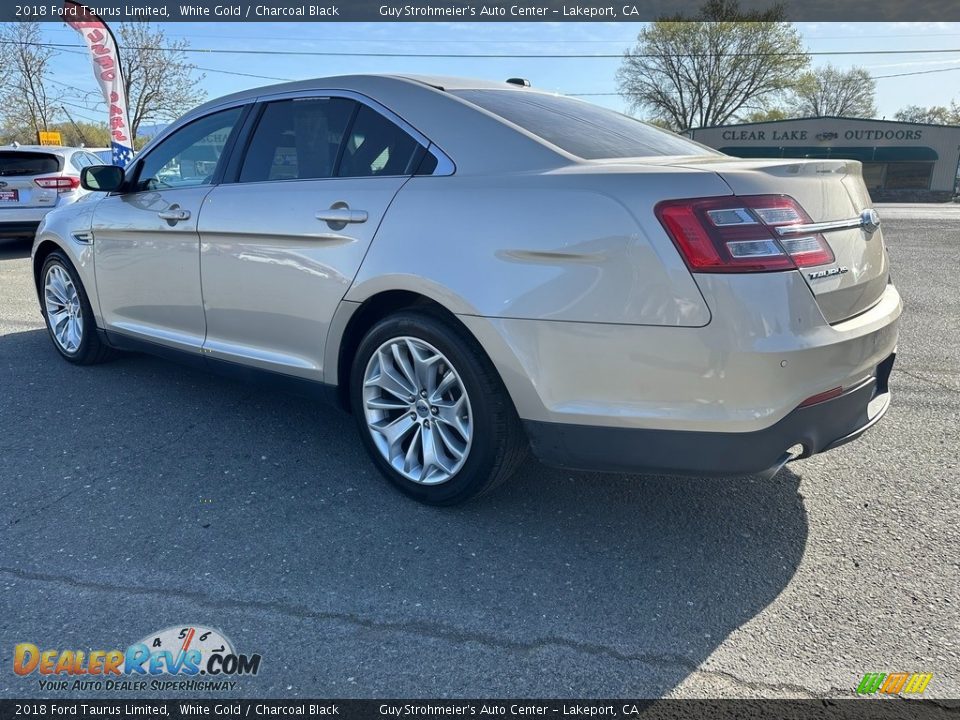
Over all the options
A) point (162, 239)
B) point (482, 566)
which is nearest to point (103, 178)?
point (162, 239)

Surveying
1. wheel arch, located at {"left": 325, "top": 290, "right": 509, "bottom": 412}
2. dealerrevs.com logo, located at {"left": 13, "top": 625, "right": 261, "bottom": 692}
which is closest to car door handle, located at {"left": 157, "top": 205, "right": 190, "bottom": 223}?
wheel arch, located at {"left": 325, "top": 290, "right": 509, "bottom": 412}

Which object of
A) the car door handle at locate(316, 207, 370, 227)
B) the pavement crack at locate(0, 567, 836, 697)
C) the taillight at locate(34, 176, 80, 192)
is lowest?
the pavement crack at locate(0, 567, 836, 697)

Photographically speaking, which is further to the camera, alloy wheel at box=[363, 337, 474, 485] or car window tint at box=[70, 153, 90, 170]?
car window tint at box=[70, 153, 90, 170]

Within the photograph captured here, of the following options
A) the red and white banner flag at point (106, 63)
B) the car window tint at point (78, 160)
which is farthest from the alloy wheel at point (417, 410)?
the red and white banner flag at point (106, 63)

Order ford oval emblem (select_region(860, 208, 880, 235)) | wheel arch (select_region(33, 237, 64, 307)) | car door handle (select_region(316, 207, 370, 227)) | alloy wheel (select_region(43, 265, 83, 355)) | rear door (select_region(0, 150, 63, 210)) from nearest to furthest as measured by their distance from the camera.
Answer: ford oval emblem (select_region(860, 208, 880, 235))
car door handle (select_region(316, 207, 370, 227))
alloy wheel (select_region(43, 265, 83, 355))
wheel arch (select_region(33, 237, 64, 307))
rear door (select_region(0, 150, 63, 210))

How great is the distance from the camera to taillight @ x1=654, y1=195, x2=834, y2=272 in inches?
85.4

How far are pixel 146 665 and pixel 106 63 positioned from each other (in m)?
15.6

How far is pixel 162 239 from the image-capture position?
388 centimetres

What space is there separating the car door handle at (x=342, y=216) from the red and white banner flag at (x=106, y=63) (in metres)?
12.9

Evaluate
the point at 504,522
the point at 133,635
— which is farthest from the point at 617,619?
→ the point at 133,635

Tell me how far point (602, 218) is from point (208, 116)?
8.74 ft

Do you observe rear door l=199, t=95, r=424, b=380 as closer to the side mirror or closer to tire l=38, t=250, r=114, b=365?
the side mirror

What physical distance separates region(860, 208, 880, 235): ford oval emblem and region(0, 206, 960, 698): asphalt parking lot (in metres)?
1.13

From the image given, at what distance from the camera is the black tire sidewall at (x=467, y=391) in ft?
8.70
